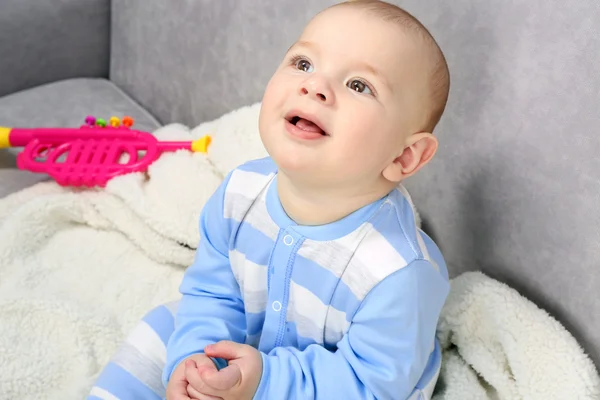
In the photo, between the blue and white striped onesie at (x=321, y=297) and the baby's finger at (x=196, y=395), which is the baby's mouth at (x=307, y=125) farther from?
the baby's finger at (x=196, y=395)

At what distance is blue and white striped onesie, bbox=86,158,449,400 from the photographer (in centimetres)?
70

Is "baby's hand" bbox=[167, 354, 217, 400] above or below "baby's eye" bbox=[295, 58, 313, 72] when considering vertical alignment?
below

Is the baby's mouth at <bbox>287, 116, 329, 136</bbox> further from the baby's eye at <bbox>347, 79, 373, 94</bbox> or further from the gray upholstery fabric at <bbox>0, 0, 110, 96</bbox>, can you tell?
the gray upholstery fabric at <bbox>0, 0, 110, 96</bbox>

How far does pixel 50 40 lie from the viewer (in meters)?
1.35

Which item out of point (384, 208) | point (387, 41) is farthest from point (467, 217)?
point (387, 41)

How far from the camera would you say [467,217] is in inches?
33.9

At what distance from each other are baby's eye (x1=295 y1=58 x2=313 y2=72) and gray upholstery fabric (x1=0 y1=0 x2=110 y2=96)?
0.83 metres

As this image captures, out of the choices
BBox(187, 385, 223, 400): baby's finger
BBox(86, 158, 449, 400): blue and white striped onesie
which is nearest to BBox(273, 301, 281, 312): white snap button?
BBox(86, 158, 449, 400): blue and white striped onesie

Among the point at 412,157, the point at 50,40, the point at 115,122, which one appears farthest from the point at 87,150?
the point at 412,157

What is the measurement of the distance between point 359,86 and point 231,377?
327 millimetres

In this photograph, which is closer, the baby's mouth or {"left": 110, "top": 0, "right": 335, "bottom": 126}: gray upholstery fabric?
the baby's mouth

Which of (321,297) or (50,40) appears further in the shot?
(50,40)

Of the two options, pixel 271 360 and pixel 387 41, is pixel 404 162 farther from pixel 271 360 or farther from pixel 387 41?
pixel 271 360

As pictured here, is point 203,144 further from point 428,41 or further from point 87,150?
point 428,41
